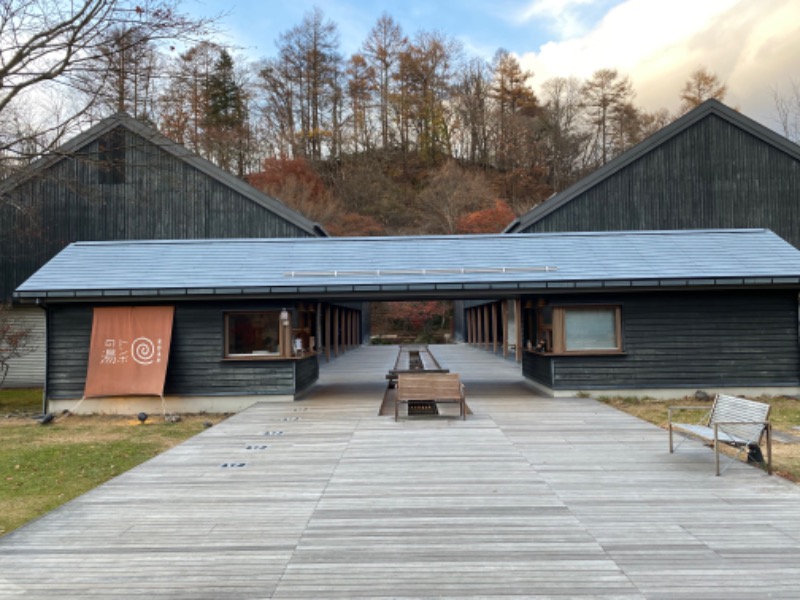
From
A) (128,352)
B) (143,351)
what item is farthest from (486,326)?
(128,352)

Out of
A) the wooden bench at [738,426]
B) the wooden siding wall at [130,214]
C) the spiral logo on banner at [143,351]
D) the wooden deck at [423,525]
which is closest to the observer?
the wooden deck at [423,525]

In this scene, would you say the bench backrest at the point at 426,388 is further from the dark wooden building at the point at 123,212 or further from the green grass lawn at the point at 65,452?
the dark wooden building at the point at 123,212

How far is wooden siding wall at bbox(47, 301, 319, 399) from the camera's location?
11.9 meters

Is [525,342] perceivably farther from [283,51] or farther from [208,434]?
[283,51]

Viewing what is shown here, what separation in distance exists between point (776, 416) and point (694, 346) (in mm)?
2420

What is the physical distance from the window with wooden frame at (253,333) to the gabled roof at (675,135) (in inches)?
410

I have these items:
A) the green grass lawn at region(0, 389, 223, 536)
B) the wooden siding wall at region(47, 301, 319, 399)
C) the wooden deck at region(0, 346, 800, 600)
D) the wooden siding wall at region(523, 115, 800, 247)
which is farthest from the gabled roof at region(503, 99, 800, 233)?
the green grass lawn at region(0, 389, 223, 536)

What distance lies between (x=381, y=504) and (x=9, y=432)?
27.9 feet

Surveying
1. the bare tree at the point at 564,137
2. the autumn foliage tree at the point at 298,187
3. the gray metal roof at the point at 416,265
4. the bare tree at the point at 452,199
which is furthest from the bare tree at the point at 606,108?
the gray metal roof at the point at 416,265

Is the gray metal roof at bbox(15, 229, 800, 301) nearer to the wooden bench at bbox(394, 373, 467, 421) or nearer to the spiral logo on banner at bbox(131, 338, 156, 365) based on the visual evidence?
the spiral logo on banner at bbox(131, 338, 156, 365)

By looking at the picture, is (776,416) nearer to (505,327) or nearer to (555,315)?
(555,315)

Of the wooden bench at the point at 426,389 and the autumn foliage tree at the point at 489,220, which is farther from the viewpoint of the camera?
the autumn foliage tree at the point at 489,220

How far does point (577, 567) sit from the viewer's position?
3.76 metres

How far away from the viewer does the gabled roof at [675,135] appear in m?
18.0
